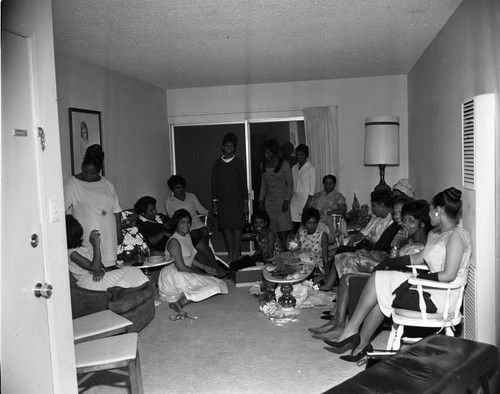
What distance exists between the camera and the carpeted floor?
3.56 meters

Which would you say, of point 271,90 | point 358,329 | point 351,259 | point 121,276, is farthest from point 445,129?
point 271,90

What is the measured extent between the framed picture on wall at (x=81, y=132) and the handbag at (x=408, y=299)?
349 cm

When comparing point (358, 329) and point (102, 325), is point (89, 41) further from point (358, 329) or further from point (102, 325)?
point (358, 329)

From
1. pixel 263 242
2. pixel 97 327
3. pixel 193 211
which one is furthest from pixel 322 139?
pixel 97 327

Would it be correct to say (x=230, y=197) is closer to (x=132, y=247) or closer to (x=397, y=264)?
(x=132, y=247)

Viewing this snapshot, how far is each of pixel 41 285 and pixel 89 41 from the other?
3011 millimetres

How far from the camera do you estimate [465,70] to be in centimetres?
411

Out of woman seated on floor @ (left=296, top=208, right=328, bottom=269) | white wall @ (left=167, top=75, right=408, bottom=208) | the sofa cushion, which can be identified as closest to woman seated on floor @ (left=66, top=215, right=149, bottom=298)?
the sofa cushion

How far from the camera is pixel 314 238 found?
594cm

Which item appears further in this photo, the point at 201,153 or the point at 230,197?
the point at 201,153

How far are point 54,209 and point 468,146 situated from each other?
105 inches

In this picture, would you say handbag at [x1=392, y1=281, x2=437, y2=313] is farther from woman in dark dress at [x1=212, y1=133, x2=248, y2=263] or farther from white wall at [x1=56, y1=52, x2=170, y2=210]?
woman in dark dress at [x1=212, y1=133, x2=248, y2=263]

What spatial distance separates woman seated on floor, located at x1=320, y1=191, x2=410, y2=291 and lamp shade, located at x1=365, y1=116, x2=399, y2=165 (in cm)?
132

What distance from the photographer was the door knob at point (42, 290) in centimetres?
250
